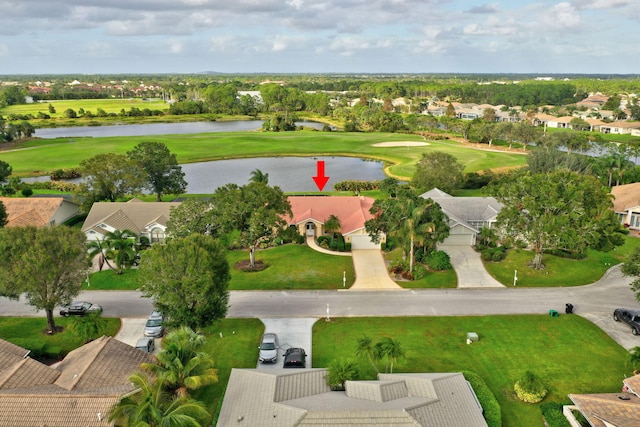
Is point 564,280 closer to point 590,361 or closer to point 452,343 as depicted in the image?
point 590,361

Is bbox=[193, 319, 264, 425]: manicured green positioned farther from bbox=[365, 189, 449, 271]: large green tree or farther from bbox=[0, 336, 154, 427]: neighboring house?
bbox=[365, 189, 449, 271]: large green tree

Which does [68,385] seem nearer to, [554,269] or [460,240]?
[460,240]

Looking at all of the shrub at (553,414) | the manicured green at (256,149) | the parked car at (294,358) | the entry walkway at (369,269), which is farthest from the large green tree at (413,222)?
the manicured green at (256,149)

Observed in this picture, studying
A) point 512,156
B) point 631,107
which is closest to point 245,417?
point 512,156

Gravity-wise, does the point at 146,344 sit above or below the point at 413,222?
below

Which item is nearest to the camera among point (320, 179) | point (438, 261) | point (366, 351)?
point (366, 351)

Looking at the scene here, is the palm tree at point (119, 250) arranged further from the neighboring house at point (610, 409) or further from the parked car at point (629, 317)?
the parked car at point (629, 317)

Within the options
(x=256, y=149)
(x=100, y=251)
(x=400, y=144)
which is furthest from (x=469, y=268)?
(x=400, y=144)

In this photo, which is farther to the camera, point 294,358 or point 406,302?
point 406,302
